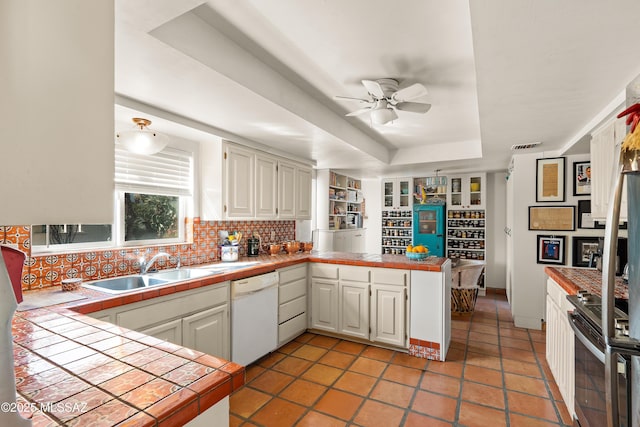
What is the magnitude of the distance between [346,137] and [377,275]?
4.87 ft

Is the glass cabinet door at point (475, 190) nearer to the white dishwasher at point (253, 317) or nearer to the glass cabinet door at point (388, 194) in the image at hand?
the glass cabinet door at point (388, 194)

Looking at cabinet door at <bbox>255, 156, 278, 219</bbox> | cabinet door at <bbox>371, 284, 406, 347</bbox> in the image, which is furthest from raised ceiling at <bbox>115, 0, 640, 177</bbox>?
cabinet door at <bbox>371, 284, 406, 347</bbox>

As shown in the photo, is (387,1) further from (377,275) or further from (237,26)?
(377,275)

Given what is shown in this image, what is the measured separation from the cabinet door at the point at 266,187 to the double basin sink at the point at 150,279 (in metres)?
0.75

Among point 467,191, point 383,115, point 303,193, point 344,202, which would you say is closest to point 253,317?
point 303,193

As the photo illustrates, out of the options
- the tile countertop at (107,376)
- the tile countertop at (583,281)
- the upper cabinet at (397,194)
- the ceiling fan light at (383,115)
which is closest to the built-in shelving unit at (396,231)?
the upper cabinet at (397,194)

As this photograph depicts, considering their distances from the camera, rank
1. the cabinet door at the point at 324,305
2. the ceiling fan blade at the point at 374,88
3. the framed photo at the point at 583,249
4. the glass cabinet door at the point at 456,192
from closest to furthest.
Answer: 1. the ceiling fan blade at the point at 374,88
2. the cabinet door at the point at 324,305
3. the framed photo at the point at 583,249
4. the glass cabinet door at the point at 456,192

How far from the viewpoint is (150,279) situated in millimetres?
2559

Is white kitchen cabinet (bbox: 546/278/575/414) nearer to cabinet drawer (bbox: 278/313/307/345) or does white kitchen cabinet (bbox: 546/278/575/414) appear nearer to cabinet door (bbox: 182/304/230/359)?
cabinet drawer (bbox: 278/313/307/345)

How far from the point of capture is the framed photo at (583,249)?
11.8 ft

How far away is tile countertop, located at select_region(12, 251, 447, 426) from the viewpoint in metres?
0.76

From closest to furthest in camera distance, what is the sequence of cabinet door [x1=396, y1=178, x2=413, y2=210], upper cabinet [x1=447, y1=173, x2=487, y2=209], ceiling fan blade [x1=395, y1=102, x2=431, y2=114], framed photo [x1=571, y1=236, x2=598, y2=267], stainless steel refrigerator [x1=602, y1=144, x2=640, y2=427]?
stainless steel refrigerator [x1=602, y1=144, x2=640, y2=427], ceiling fan blade [x1=395, y1=102, x2=431, y2=114], framed photo [x1=571, y1=236, x2=598, y2=267], upper cabinet [x1=447, y1=173, x2=487, y2=209], cabinet door [x1=396, y1=178, x2=413, y2=210]

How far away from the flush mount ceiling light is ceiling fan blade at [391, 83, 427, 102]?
1.80 metres

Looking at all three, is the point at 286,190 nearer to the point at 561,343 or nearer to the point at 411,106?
the point at 411,106
